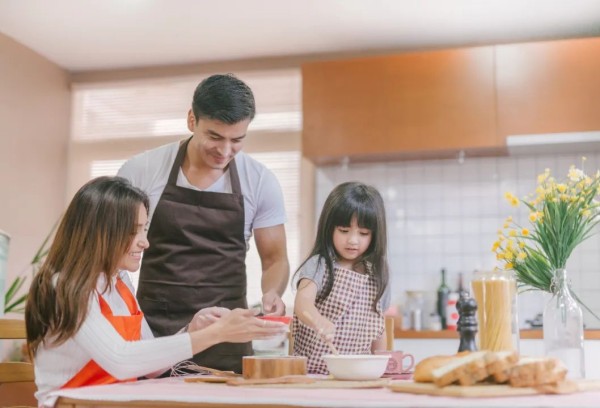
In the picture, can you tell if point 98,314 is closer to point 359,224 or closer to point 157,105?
point 359,224

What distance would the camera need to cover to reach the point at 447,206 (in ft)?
13.8

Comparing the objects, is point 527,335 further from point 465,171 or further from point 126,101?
point 126,101

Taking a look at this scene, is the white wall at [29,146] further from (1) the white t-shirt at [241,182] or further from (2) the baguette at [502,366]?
(2) the baguette at [502,366]

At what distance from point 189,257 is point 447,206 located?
2.29 metres

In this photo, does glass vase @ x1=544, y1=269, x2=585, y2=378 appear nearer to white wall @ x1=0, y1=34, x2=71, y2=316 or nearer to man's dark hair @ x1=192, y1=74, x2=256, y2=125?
man's dark hair @ x1=192, y1=74, x2=256, y2=125

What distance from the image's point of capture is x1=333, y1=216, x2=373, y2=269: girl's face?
2137 mm

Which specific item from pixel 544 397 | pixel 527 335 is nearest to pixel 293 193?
pixel 527 335

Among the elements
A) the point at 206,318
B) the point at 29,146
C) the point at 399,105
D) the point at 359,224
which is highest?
the point at 399,105

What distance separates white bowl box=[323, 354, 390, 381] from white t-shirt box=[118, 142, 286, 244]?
933 millimetres

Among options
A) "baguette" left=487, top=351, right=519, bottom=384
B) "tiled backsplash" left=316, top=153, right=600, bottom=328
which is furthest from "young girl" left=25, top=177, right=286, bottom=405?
"tiled backsplash" left=316, top=153, right=600, bottom=328

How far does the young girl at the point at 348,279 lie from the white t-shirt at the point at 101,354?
0.71m

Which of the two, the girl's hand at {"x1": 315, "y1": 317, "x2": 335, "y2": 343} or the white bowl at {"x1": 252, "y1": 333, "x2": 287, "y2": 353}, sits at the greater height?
the girl's hand at {"x1": 315, "y1": 317, "x2": 335, "y2": 343}

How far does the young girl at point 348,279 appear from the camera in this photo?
2129 millimetres


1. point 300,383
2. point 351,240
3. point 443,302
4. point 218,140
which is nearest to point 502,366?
point 300,383
